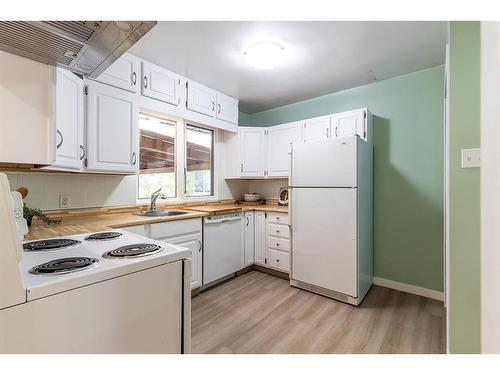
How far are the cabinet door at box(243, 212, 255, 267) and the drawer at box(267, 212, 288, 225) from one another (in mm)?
235

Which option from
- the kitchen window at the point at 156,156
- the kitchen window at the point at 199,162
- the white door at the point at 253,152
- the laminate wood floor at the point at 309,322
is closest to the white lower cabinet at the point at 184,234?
the laminate wood floor at the point at 309,322

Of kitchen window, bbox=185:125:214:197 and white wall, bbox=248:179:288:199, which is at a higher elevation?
kitchen window, bbox=185:125:214:197

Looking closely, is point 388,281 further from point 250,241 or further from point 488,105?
point 488,105

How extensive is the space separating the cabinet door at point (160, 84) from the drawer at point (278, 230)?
5.84 ft

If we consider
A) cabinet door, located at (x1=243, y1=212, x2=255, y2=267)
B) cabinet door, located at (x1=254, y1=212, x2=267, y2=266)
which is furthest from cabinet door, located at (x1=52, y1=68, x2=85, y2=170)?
cabinet door, located at (x1=254, y1=212, x2=267, y2=266)

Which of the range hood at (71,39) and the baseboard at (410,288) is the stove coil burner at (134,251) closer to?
the range hood at (71,39)

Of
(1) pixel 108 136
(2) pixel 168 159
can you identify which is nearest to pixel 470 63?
(1) pixel 108 136

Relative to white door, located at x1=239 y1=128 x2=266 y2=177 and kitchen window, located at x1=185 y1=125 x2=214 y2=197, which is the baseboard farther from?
kitchen window, located at x1=185 y1=125 x2=214 y2=197

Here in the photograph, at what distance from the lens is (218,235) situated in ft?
8.71

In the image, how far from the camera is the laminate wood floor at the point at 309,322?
1681 millimetres

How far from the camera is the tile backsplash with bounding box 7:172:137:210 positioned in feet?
6.09

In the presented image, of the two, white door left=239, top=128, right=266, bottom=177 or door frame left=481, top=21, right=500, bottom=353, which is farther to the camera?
white door left=239, top=128, right=266, bottom=177

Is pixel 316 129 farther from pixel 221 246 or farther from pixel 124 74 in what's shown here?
pixel 124 74

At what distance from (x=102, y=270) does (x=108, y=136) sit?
1490 millimetres
